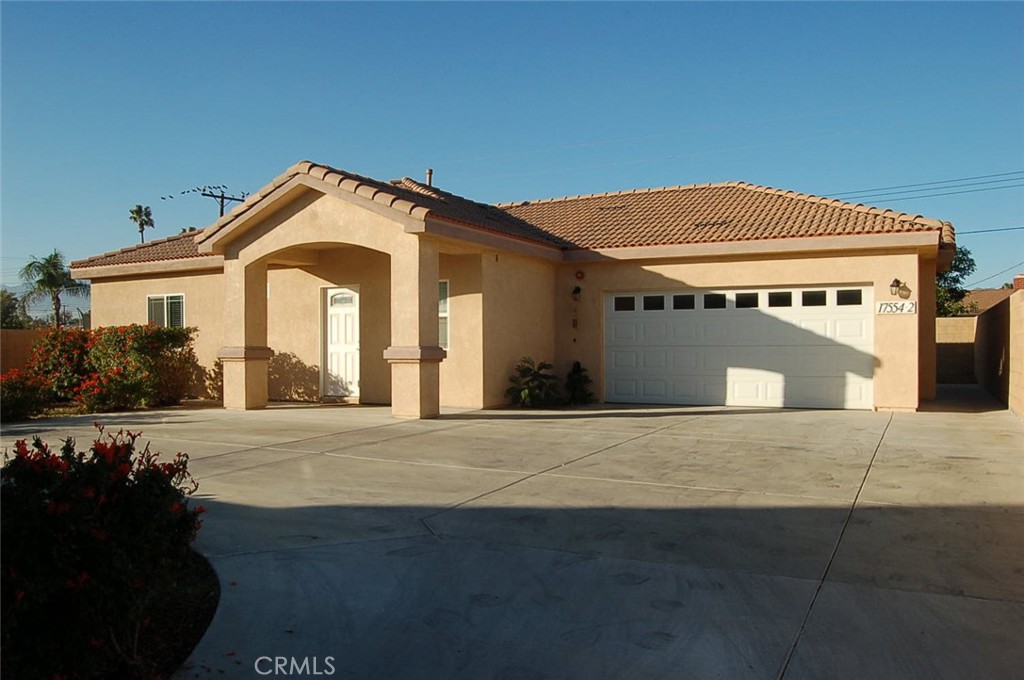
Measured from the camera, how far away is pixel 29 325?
4162 cm

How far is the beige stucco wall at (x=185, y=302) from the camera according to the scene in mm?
18547

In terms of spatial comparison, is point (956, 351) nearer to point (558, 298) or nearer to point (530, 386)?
point (558, 298)

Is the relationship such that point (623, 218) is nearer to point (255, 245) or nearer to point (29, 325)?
point (255, 245)

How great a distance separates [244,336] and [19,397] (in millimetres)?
3945

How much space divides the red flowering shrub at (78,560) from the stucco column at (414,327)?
9.18 meters

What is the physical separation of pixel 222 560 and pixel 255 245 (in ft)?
35.3

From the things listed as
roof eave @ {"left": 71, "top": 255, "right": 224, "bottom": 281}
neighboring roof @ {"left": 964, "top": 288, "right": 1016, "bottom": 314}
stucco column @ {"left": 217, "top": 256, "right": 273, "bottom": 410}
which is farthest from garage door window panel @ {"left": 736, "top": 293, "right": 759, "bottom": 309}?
neighboring roof @ {"left": 964, "top": 288, "right": 1016, "bottom": 314}

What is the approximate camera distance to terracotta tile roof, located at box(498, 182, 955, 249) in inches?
612

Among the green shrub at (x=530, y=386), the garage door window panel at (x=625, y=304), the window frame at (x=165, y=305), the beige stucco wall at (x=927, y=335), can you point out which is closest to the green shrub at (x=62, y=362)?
the window frame at (x=165, y=305)

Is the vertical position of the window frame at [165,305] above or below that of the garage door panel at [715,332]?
above

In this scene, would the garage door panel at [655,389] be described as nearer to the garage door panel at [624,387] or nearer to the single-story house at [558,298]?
the single-story house at [558,298]

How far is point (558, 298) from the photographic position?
18.0 meters

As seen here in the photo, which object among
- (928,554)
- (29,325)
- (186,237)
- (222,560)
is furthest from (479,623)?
(29,325)

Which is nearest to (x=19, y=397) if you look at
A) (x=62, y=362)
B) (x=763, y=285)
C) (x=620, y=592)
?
(x=62, y=362)
